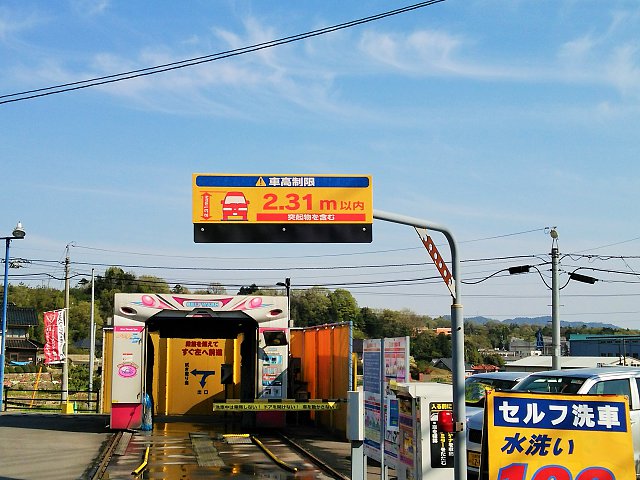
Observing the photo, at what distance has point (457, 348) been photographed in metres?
10.2

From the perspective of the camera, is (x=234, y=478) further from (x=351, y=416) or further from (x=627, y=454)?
(x=627, y=454)

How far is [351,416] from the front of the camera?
10.8 metres

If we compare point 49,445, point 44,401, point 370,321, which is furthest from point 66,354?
point 370,321

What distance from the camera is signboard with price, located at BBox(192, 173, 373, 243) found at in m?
10.7

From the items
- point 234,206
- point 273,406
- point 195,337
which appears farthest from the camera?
point 195,337

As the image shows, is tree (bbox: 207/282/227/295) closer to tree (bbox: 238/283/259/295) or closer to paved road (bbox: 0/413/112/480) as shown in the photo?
tree (bbox: 238/283/259/295)

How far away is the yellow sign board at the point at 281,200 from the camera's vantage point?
10.8 meters

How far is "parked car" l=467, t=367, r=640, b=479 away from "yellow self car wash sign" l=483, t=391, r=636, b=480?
3.77 meters

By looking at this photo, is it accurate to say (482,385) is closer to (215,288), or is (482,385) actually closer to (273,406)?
(273,406)

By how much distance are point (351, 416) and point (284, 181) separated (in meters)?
3.27

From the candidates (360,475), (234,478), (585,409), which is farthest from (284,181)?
(234,478)

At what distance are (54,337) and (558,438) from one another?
106ft

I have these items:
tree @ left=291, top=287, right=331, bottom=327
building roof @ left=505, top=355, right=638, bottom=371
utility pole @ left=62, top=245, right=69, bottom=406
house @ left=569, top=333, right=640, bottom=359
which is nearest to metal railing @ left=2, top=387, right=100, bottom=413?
utility pole @ left=62, top=245, right=69, bottom=406

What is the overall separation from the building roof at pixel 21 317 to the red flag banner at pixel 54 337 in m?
57.4
